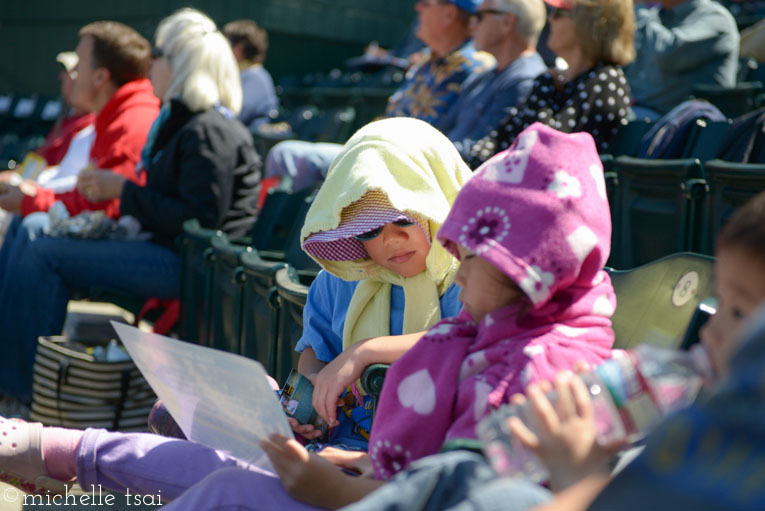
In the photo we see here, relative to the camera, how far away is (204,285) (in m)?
3.84

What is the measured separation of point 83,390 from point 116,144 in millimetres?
1450

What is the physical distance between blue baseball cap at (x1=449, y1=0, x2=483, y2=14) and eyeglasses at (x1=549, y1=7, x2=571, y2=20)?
75cm

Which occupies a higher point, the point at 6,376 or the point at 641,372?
the point at 641,372

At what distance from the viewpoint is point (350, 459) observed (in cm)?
181

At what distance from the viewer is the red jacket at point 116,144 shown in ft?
14.6

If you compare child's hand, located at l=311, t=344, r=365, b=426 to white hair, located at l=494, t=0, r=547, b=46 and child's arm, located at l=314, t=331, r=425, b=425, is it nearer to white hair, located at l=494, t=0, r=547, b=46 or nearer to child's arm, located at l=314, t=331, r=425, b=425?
child's arm, located at l=314, t=331, r=425, b=425

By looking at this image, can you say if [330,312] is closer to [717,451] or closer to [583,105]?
[717,451]

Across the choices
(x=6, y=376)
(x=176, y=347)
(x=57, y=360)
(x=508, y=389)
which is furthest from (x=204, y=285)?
(x=508, y=389)

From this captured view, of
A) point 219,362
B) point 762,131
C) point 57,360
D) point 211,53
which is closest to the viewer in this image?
point 219,362

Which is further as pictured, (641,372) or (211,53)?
(211,53)

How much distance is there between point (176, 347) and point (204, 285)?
207 cm

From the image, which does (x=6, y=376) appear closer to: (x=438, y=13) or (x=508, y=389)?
(x=438, y=13)

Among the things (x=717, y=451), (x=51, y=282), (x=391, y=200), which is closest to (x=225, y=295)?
(x=51, y=282)

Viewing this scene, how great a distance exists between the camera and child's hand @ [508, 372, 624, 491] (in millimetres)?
1134
